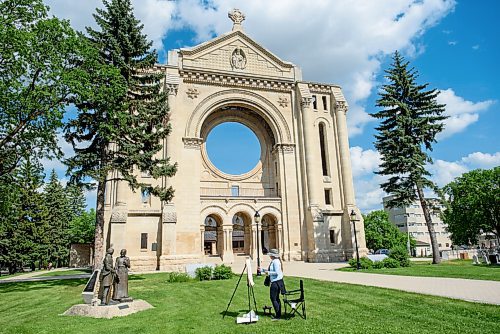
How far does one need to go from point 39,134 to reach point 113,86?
4.25 meters

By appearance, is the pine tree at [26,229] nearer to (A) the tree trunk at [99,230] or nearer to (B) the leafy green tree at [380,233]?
(A) the tree trunk at [99,230]

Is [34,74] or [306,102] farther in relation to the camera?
[306,102]

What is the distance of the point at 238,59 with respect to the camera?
107 ft

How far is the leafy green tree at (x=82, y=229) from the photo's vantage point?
154 ft

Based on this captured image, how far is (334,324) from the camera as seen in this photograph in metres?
7.51

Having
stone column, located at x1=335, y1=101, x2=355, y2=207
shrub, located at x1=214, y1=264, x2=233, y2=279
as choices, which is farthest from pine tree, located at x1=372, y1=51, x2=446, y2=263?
shrub, located at x1=214, y1=264, x2=233, y2=279

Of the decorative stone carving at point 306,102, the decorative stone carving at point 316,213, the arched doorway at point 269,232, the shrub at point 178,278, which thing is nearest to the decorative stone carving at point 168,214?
the shrub at point 178,278

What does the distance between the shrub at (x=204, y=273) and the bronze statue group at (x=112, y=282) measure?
7.90 metres

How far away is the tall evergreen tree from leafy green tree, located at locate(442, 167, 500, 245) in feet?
109

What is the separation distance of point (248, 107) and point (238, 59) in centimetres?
487

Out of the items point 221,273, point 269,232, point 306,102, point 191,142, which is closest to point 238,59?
point 306,102

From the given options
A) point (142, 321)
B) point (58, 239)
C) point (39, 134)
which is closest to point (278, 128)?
point (39, 134)

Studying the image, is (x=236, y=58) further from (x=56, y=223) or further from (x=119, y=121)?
(x=56, y=223)

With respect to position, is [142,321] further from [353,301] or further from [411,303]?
[411,303]
